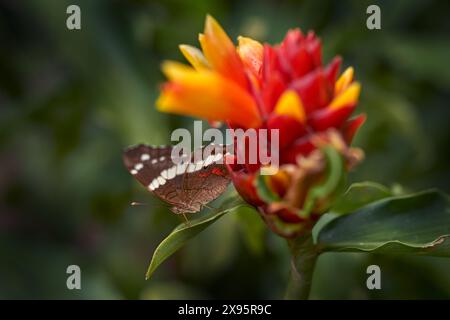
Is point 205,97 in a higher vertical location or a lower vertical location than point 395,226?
higher

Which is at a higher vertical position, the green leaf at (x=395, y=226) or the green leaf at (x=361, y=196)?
the green leaf at (x=361, y=196)

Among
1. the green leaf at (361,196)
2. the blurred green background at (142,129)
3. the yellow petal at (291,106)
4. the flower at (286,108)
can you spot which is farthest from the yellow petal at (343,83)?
the blurred green background at (142,129)

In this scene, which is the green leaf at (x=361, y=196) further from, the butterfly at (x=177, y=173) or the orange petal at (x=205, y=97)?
the orange petal at (x=205, y=97)

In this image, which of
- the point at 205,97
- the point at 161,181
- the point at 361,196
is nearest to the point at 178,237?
the point at 161,181

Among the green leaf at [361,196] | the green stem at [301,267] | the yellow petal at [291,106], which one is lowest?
the green stem at [301,267]

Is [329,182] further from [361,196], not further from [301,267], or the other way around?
[361,196]

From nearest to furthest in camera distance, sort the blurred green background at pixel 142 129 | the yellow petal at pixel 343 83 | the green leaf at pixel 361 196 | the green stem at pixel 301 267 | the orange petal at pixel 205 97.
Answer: the orange petal at pixel 205 97, the yellow petal at pixel 343 83, the green stem at pixel 301 267, the green leaf at pixel 361 196, the blurred green background at pixel 142 129
